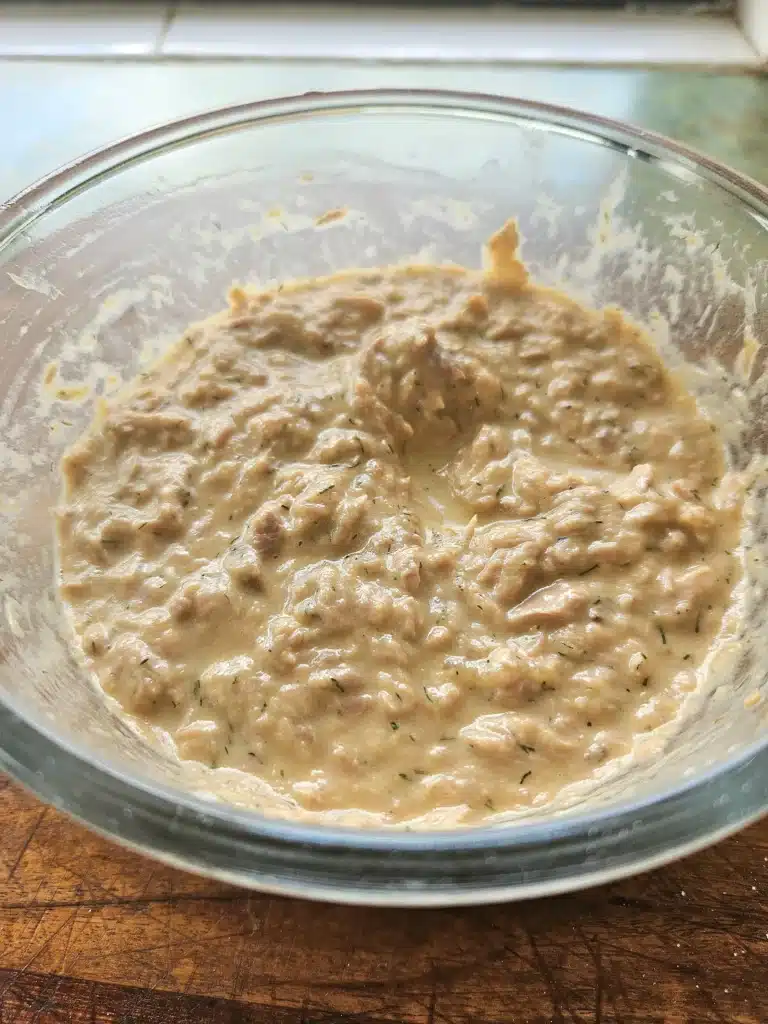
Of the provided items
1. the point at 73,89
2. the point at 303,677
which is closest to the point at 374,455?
the point at 303,677

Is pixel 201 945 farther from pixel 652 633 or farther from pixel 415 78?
pixel 415 78

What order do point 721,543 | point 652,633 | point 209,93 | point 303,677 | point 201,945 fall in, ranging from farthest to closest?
point 209,93
point 721,543
point 652,633
point 303,677
point 201,945

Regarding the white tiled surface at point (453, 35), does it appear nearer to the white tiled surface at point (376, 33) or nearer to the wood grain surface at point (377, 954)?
the white tiled surface at point (376, 33)

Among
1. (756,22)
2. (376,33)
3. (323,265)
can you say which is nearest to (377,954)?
(323,265)

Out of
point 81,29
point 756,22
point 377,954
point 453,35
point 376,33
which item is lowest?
point 377,954

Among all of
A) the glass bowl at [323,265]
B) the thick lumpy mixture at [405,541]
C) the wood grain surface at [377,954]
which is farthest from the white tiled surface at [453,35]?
the wood grain surface at [377,954]

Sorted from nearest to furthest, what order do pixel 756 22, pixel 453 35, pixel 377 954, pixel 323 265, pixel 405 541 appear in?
1. pixel 377 954
2. pixel 405 541
3. pixel 323 265
4. pixel 756 22
5. pixel 453 35

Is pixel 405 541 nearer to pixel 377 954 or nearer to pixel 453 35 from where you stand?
pixel 377 954
